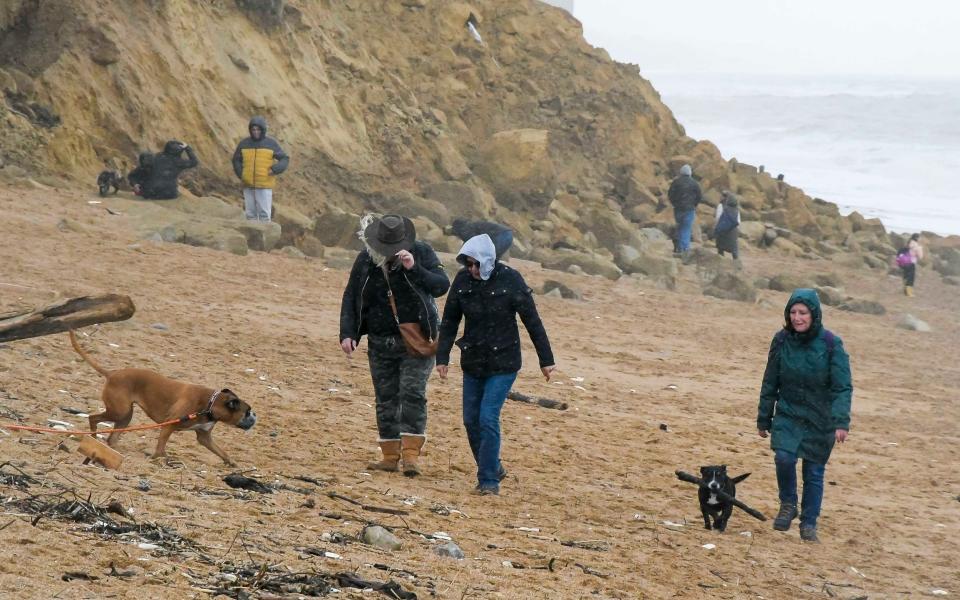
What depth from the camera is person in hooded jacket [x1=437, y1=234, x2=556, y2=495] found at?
7805 millimetres

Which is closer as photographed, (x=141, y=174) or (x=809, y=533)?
(x=809, y=533)

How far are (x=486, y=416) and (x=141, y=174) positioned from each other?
12.0m

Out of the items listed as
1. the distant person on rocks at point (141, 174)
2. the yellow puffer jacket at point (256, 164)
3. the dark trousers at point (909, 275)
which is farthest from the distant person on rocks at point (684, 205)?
the distant person on rocks at point (141, 174)

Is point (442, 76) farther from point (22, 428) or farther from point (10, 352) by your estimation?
point (22, 428)

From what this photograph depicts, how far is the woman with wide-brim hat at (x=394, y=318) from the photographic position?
25.9 feet

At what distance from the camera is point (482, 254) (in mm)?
7730

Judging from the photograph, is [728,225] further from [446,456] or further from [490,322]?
[490,322]

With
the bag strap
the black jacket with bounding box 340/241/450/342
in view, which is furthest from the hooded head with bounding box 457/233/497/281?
the bag strap

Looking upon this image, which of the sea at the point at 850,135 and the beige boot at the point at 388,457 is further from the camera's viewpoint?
the sea at the point at 850,135

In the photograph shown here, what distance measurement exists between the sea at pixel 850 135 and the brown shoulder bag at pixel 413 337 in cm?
Result: 4550

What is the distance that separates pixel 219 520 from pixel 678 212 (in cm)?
2164

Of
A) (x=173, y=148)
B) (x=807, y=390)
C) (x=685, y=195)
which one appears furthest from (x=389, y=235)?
(x=685, y=195)

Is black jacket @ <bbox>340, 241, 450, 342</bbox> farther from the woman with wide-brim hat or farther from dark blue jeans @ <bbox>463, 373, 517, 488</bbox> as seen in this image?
dark blue jeans @ <bbox>463, 373, 517, 488</bbox>

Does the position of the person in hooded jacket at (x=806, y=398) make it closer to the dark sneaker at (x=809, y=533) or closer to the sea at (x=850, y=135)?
the dark sneaker at (x=809, y=533)
